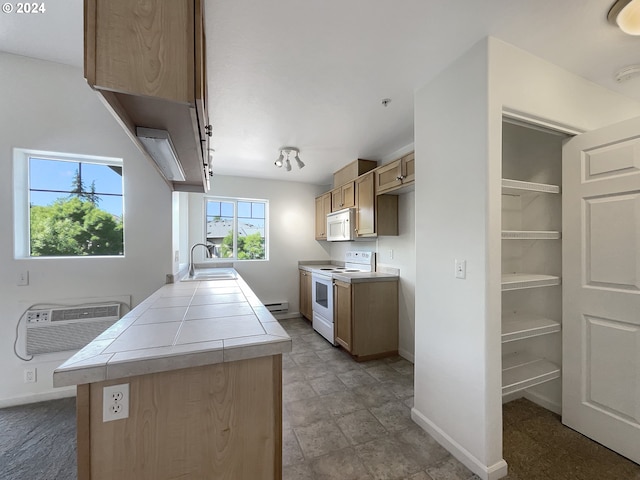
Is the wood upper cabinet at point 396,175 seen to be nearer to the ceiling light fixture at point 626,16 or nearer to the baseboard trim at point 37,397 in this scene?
the ceiling light fixture at point 626,16

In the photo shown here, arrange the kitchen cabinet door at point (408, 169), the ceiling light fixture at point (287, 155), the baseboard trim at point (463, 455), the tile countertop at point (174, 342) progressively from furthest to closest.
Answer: the ceiling light fixture at point (287, 155)
the kitchen cabinet door at point (408, 169)
the baseboard trim at point (463, 455)
the tile countertop at point (174, 342)

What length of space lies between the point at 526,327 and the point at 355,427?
4.52 ft

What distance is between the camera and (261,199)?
179 inches

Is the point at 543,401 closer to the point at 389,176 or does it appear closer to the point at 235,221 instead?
the point at 389,176

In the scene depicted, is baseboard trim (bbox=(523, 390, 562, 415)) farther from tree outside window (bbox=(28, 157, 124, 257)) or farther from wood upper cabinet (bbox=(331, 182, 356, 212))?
tree outside window (bbox=(28, 157, 124, 257))

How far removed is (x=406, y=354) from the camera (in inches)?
117

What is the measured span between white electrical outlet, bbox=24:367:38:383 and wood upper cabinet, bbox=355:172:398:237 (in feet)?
10.7

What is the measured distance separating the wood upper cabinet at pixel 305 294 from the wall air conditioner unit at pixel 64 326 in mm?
2499

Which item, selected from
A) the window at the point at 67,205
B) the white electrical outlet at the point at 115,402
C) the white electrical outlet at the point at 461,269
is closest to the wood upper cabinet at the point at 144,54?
the white electrical outlet at the point at 115,402

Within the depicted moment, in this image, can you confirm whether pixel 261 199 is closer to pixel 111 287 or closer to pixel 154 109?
pixel 111 287

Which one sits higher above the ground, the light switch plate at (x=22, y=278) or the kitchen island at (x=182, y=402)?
the light switch plate at (x=22, y=278)

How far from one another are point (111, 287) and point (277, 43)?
2.39 meters

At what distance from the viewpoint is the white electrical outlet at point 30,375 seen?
209 centimetres

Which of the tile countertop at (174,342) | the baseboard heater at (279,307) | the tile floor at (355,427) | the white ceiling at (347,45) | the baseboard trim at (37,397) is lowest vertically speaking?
the tile floor at (355,427)
